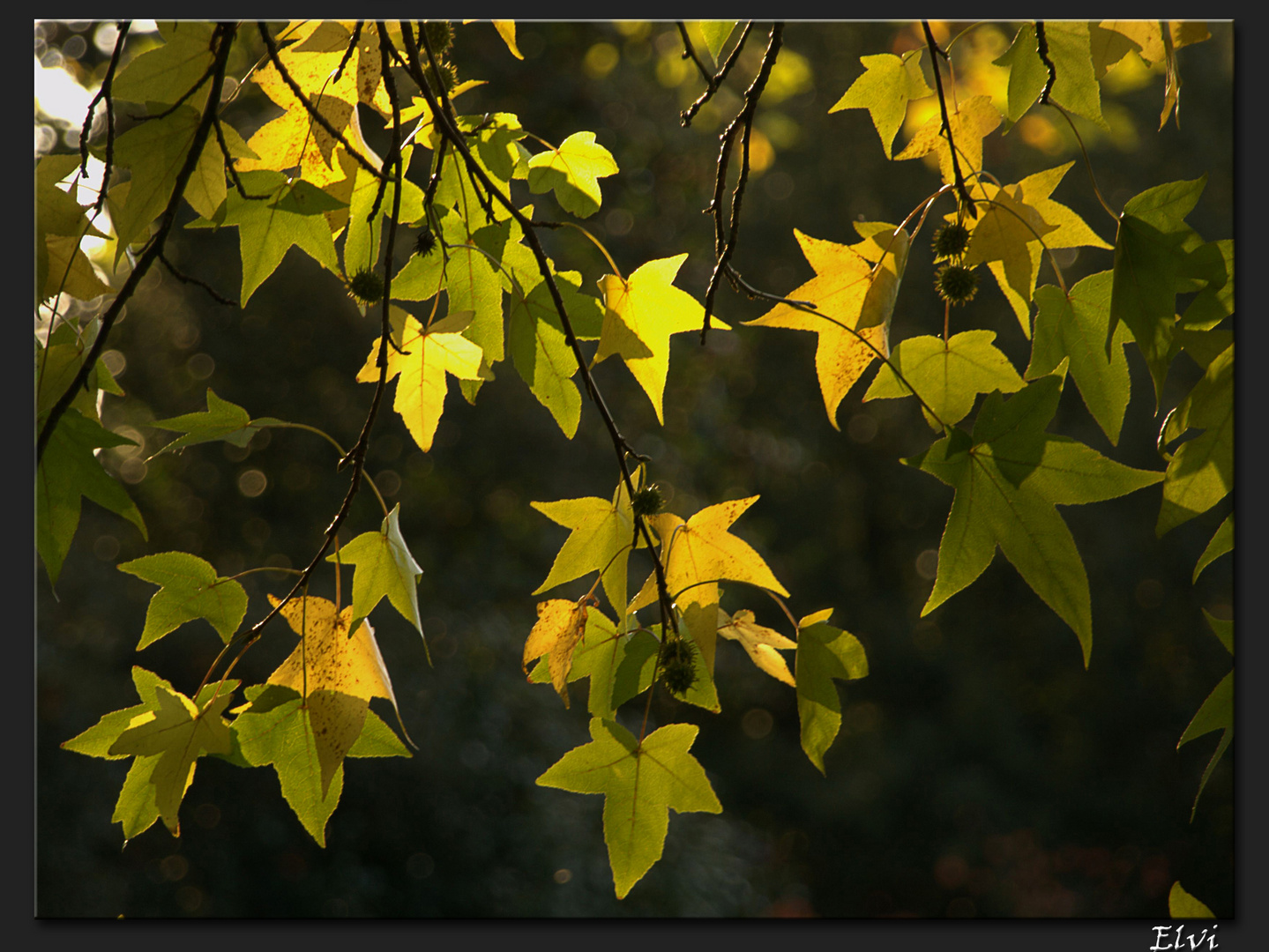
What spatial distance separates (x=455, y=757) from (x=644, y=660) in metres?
1.80

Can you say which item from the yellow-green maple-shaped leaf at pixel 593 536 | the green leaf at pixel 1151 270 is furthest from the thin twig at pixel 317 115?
the green leaf at pixel 1151 270

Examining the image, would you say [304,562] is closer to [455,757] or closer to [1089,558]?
[455,757]

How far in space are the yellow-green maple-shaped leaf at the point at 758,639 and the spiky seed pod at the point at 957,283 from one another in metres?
0.31

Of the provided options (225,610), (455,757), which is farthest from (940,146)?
(455,757)

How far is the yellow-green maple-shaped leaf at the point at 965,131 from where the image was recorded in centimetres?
76

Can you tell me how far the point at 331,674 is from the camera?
0.67 meters

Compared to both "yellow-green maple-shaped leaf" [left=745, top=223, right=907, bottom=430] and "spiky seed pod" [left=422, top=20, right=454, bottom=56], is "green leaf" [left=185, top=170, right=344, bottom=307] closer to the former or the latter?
"spiky seed pod" [left=422, top=20, right=454, bottom=56]

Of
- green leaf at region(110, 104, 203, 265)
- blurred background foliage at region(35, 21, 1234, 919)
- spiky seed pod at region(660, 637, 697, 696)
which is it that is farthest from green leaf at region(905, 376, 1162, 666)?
blurred background foliage at region(35, 21, 1234, 919)

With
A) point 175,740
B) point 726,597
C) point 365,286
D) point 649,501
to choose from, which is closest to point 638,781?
point 649,501

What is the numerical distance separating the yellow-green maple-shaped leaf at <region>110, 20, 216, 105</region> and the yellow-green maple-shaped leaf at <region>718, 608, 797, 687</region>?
0.53m

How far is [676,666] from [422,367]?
0.93ft

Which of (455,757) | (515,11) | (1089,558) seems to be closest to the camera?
(515,11)

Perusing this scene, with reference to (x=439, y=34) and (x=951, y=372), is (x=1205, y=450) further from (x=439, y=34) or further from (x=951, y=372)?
(x=439, y=34)

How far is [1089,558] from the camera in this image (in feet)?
11.4
